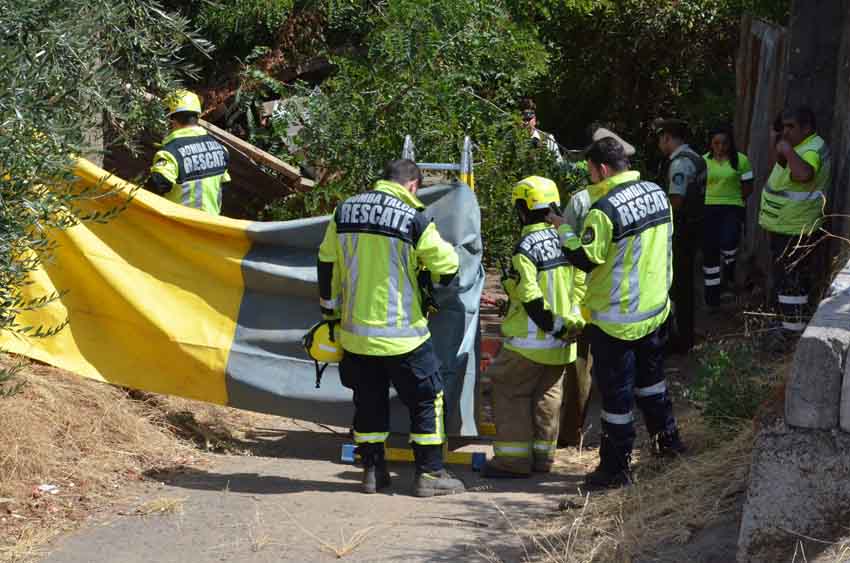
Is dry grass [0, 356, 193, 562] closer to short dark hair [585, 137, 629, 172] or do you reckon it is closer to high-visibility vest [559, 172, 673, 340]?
high-visibility vest [559, 172, 673, 340]

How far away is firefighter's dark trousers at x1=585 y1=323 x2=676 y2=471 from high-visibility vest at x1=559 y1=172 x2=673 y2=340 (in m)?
0.08

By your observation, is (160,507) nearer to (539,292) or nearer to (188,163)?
(539,292)

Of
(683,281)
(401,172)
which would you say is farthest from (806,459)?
(683,281)

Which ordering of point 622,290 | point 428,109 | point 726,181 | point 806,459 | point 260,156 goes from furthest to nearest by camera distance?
point 726,181
point 260,156
point 428,109
point 622,290
point 806,459

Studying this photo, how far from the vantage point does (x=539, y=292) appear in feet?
22.6

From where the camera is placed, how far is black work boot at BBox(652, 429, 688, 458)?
6863 mm

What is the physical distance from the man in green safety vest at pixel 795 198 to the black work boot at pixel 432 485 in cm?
305

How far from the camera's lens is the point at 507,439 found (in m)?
7.16

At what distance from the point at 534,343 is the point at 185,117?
10.2 feet

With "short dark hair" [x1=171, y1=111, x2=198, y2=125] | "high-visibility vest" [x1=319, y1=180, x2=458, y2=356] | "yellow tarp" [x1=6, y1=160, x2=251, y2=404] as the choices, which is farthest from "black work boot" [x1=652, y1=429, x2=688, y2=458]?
"short dark hair" [x1=171, y1=111, x2=198, y2=125]

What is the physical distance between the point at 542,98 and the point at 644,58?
1703 millimetres

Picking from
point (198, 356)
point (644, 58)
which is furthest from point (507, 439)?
point (644, 58)

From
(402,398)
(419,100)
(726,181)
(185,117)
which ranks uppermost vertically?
(419,100)

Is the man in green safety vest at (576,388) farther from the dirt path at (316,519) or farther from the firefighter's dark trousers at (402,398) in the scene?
the firefighter's dark trousers at (402,398)
